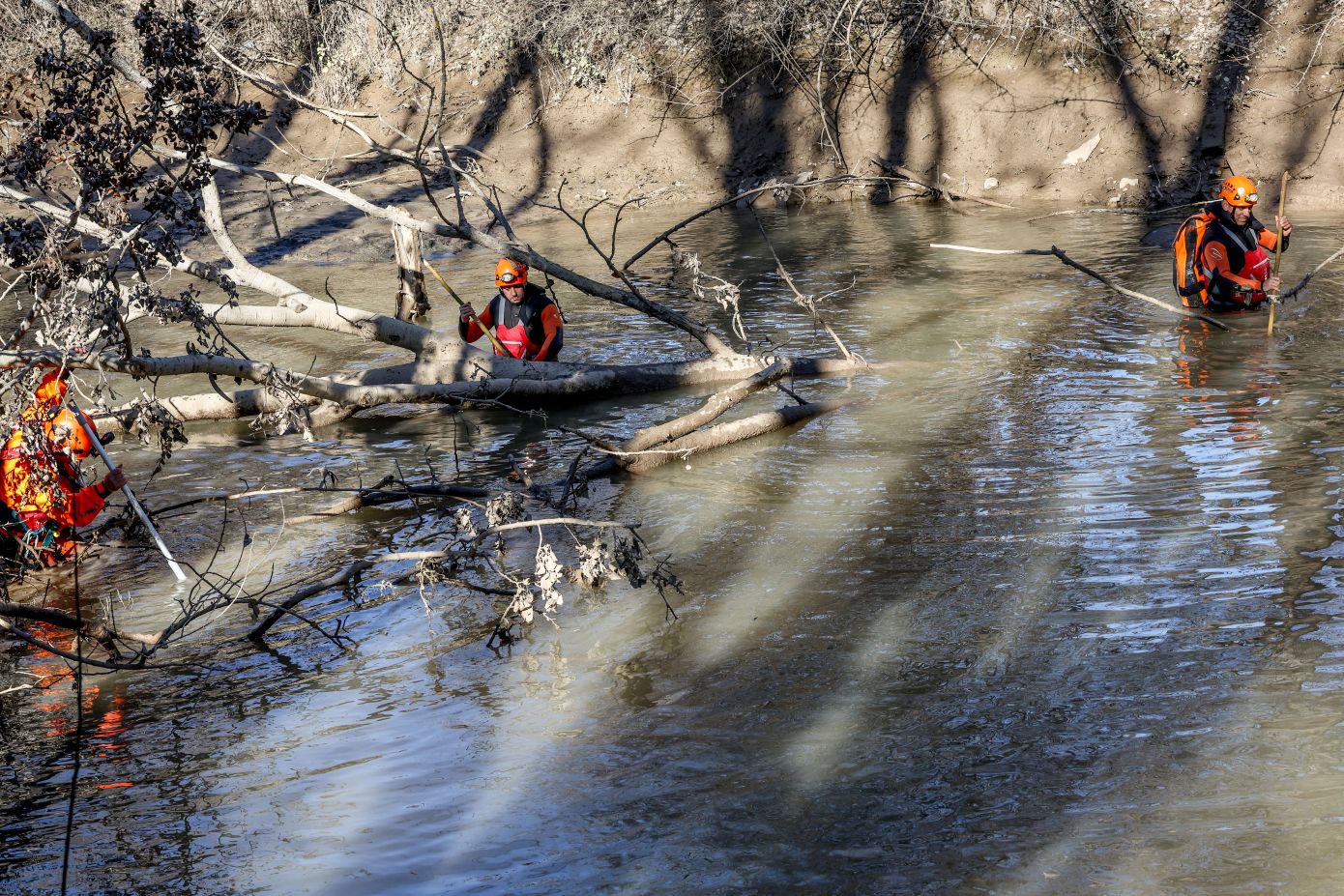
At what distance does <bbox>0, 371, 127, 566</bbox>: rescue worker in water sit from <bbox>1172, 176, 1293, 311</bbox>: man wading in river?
965 cm

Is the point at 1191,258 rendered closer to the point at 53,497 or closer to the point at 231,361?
the point at 231,361

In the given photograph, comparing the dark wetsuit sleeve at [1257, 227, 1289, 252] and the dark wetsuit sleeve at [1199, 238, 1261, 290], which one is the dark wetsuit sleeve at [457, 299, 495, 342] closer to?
the dark wetsuit sleeve at [1199, 238, 1261, 290]

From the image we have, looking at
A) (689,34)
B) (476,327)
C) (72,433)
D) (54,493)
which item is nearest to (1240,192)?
(476,327)

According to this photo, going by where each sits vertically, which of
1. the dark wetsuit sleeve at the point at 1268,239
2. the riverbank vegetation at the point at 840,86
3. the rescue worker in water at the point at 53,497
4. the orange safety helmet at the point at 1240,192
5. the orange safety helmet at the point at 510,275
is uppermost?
the riverbank vegetation at the point at 840,86

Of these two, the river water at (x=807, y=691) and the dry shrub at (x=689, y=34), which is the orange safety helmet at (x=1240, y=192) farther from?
the dry shrub at (x=689, y=34)

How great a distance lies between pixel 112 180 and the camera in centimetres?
714

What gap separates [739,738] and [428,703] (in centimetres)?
148

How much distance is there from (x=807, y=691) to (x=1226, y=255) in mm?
8569

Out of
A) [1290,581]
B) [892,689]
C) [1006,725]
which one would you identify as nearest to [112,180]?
[892,689]

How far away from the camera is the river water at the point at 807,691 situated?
14.9 feet

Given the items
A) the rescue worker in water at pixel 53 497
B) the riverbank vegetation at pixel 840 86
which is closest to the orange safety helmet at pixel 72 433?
the rescue worker in water at pixel 53 497

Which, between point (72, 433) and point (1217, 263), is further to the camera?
point (1217, 263)

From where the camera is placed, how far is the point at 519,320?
12148 mm

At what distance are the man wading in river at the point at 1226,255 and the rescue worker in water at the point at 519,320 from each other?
6.00 m
